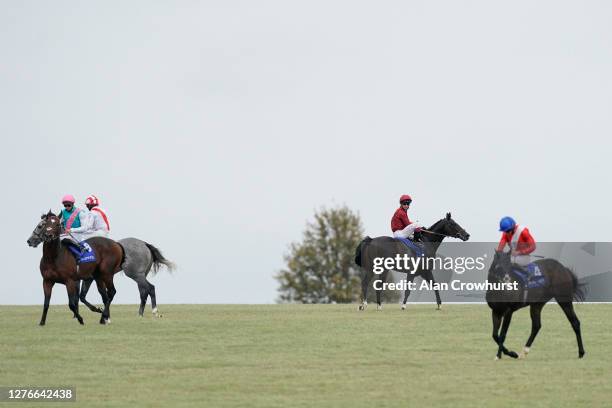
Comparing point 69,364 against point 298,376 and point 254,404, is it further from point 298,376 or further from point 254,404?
point 254,404

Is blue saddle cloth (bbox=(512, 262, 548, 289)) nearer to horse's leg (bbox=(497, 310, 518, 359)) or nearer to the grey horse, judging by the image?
horse's leg (bbox=(497, 310, 518, 359))

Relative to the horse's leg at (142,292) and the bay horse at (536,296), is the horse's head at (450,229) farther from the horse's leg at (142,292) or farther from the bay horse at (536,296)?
→ the bay horse at (536,296)

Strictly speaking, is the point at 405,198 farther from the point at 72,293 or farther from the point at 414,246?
the point at 72,293

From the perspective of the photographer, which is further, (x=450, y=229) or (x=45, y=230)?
(x=450, y=229)

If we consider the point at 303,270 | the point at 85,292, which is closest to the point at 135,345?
the point at 85,292

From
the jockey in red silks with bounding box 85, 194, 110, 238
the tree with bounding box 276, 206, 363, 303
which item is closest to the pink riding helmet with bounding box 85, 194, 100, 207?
the jockey in red silks with bounding box 85, 194, 110, 238

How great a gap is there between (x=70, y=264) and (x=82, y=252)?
1.91 feet

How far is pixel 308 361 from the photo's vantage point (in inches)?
931

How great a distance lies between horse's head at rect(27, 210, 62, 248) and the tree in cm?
5331

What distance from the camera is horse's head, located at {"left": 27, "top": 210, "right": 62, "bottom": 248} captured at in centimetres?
2928

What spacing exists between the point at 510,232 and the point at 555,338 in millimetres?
5648

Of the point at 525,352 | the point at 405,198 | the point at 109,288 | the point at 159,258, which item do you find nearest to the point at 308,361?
the point at 525,352

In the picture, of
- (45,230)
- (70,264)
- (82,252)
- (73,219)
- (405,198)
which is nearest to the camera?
(45,230)

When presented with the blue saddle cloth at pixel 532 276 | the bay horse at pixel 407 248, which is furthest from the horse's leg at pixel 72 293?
the blue saddle cloth at pixel 532 276
